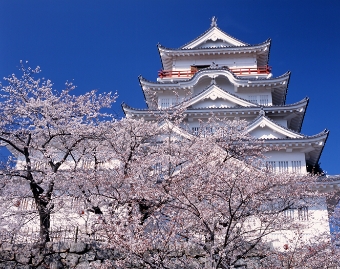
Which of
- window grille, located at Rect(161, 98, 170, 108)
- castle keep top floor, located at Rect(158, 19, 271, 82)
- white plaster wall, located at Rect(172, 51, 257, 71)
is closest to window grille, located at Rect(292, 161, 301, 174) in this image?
castle keep top floor, located at Rect(158, 19, 271, 82)

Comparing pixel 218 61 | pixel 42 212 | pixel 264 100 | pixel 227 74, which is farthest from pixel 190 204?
pixel 218 61

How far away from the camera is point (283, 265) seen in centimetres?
808

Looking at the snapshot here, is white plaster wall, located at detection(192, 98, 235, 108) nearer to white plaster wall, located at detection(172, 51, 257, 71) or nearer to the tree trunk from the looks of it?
white plaster wall, located at detection(172, 51, 257, 71)

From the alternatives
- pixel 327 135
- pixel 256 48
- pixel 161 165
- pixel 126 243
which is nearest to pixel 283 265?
pixel 126 243

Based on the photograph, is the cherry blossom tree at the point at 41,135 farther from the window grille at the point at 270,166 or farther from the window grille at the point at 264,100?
the window grille at the point at 264,100

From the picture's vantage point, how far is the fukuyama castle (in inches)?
679

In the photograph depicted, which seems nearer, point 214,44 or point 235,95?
point 235,95

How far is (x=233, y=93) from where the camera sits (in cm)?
2083

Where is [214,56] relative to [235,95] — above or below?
above

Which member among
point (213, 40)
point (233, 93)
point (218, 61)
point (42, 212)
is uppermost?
point (213, 40)

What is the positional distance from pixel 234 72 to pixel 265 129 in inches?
205

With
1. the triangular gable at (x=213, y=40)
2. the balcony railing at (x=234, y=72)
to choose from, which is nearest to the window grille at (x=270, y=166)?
the balcony railing at (x=234, y=72)

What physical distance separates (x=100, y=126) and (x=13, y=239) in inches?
163

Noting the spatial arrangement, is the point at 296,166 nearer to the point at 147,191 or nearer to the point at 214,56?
the point at 214,56
